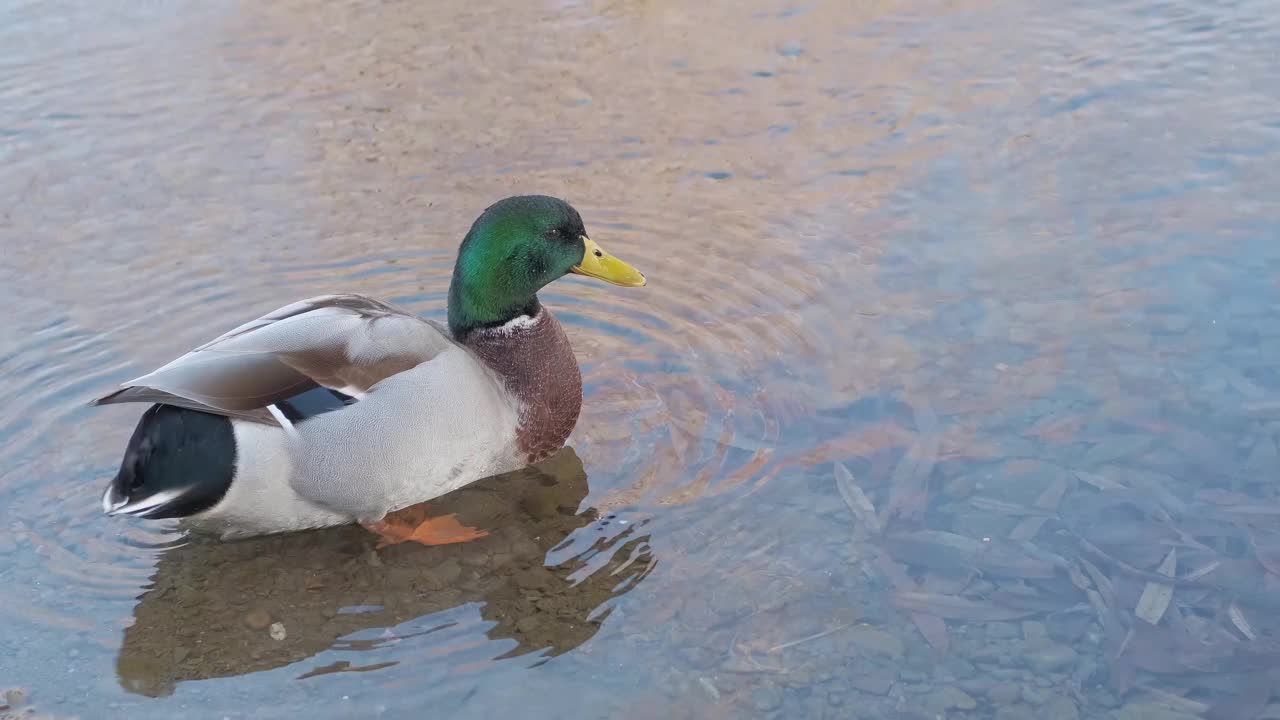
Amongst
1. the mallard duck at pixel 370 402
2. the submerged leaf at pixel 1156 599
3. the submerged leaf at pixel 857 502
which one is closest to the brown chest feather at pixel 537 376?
the mallard duck at pixel 370 402

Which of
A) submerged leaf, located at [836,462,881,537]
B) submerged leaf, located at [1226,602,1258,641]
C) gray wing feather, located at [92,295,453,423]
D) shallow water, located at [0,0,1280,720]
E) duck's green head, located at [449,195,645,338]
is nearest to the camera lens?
submerged leaf, located at [1226,602,1258,641]

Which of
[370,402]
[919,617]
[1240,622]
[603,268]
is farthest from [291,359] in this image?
[1240,622]

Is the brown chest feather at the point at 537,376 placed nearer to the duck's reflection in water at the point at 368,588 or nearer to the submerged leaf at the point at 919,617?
the duck's reflection in water at the point at 368,588

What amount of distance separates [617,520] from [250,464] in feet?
3.51

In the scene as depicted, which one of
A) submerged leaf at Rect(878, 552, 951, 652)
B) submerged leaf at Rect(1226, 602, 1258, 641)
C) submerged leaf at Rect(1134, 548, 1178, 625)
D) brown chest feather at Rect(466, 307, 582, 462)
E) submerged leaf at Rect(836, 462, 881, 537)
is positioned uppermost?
brown chest feather at Rect(466, 307, 582, 462)

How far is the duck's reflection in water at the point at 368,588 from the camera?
3566 millimetres

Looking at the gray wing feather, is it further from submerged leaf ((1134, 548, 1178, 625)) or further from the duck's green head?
submerged leaf ((1134, 548, 1178, 625))

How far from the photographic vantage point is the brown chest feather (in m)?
4.22

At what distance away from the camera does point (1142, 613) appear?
3.40 meters

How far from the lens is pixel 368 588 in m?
3.86

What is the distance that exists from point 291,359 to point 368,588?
699 mm

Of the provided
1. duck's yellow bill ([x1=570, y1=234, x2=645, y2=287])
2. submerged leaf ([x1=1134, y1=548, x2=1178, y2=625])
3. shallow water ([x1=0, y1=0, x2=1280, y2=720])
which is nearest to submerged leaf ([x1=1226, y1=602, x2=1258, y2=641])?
shallow water ([x1=0, y1=0, x2=1280, y2=720])

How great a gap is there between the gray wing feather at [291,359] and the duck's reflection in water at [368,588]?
0.53 m

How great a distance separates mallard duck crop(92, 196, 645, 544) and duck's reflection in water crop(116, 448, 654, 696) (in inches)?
4.0
